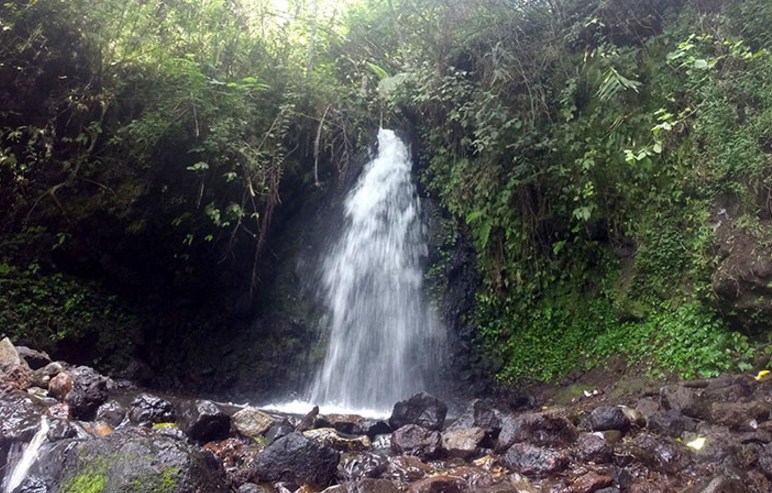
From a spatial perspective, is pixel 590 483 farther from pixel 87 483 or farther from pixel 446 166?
pixel 446 166

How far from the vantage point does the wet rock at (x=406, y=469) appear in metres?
4.39

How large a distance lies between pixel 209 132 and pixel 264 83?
4.92 feet

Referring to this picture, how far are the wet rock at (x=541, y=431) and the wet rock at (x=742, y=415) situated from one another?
1.14 m

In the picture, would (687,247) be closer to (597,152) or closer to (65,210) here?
(597,152)

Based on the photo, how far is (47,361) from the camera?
6.55m

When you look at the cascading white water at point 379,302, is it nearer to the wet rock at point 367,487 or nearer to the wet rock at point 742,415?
the wet rock at point 367,487

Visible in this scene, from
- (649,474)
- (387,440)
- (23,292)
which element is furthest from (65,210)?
(649,474)

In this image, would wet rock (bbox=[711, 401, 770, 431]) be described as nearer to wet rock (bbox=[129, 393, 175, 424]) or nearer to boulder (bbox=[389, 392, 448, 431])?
boulder (bbox=[389, 392, 448, 431])

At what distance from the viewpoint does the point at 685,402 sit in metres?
4.74

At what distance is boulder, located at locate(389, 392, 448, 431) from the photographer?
5.76 meters

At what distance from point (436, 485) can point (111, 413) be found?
335 cm

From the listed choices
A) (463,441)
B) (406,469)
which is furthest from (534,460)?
(406,469)

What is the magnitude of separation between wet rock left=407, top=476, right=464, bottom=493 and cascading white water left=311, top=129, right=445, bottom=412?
3.20m

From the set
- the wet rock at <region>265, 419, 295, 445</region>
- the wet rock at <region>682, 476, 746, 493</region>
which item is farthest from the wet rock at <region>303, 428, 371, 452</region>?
the wet rock at <region>682, 476, 746, 493</region>
